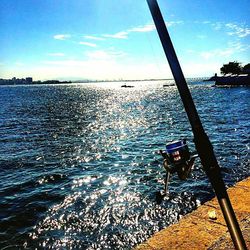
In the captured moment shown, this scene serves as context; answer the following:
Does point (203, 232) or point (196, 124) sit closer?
point (196, 124)

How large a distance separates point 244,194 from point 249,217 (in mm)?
1693

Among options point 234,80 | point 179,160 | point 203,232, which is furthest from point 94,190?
point 234,80

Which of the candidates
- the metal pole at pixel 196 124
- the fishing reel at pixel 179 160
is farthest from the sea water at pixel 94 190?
the metal pole at pixel 196 124

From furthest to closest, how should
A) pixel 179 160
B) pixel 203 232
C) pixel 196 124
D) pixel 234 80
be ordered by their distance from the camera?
1. pixel 234 80
2. pixel 203 232
3. pixel 179 160
4. pixel 196 124

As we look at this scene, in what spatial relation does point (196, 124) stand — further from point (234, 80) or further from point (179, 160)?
point (234, 80)

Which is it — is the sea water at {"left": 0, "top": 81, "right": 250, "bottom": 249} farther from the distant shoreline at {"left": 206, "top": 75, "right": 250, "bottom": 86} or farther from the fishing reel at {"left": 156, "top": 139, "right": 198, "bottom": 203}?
the distant shoreline at {"left": 206, "top": 75, "right": 250, "bottom": 86}

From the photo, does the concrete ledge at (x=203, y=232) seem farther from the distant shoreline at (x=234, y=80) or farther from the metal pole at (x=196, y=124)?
the distant shoreline at (x=234, y=80)

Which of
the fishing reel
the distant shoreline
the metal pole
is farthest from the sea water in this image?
the distant shoreline

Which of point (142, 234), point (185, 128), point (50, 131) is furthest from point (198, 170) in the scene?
point (50, 131)

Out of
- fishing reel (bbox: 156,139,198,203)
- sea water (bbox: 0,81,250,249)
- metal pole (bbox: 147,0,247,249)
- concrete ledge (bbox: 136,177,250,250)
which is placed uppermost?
metal pole (bbox: 147,0,247,249)

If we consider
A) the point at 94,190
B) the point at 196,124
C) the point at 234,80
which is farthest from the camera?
the point at 234,80

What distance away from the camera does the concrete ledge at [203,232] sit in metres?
5.66

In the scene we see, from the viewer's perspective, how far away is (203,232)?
6.20 m

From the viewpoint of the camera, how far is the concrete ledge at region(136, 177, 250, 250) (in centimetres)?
566
